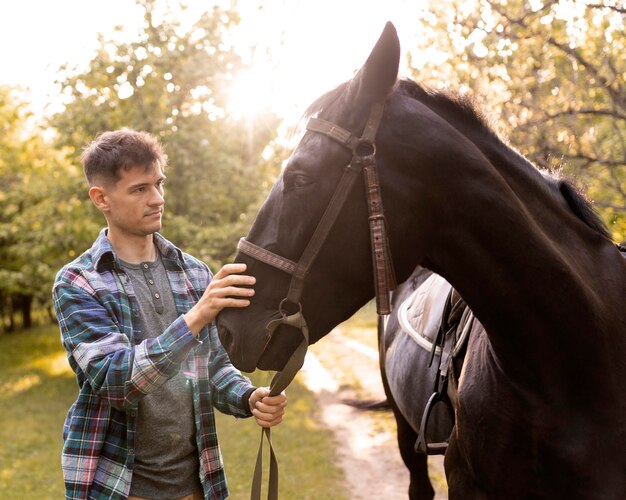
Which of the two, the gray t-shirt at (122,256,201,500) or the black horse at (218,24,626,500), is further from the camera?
the gray t-shirt at (122,256,201,500)

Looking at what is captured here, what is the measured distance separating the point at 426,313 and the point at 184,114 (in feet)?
32.8

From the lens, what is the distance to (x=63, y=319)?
2438 millimetres

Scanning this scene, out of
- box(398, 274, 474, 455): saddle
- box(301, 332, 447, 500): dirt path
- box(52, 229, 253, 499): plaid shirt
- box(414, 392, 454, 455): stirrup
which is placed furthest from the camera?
box(301, 332, 447, 500): dirt path

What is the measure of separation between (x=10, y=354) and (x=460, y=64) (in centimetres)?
1711

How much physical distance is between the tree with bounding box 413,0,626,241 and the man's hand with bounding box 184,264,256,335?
5.40 meters

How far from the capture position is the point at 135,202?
103 inches

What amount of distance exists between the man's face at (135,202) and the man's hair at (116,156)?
0.09ft

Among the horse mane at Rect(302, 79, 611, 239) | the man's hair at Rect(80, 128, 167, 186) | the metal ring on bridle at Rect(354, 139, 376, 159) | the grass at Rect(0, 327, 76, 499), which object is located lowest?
the grass at Rect(0, 327, 76, 499)

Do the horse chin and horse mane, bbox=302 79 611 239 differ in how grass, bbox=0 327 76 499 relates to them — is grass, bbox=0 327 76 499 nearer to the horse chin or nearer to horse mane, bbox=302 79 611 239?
the horse chin

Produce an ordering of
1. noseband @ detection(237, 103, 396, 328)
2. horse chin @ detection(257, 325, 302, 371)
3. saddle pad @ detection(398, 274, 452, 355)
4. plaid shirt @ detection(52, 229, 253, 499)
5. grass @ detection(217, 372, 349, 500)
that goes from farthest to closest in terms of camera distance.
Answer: grass @ detection(217, 372, 349, 500)
saddle pad @ detection(398, 274, 452, 355)
plaid shirt @ detection(52, 229, 253, 499)
horse chin @ detection(257, 325, 302, 371)
noseband @ detection(237, 103, 396, 328)

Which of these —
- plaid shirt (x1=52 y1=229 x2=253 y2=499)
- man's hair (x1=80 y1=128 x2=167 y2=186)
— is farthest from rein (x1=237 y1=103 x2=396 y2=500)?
man's hair (x1=80 y1=128 x2=167 y2=186)

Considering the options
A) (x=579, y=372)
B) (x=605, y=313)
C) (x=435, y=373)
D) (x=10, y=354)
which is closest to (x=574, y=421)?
(x=579, y=372)

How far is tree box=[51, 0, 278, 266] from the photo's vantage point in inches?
460

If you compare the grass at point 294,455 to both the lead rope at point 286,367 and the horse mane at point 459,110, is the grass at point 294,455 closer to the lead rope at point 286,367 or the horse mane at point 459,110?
the lead rope at point 286,367
